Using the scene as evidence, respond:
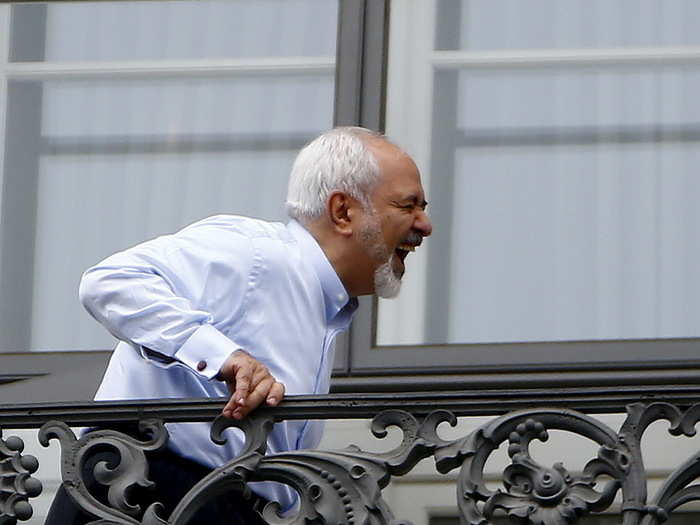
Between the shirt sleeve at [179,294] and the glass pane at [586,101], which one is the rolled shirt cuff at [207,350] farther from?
the glass pane at [586,101]

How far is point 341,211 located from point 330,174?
0.11m

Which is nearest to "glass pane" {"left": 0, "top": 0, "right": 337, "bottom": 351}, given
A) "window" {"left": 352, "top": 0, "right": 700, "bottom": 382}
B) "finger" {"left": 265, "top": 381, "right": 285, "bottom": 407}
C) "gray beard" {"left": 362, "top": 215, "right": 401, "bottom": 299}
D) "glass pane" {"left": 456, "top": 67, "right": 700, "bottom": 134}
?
"window" {"left": 352, "top": 0, "right": 700, "bottom": 382}

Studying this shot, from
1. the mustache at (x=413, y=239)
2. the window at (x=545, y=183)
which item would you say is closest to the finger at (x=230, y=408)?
the mustache at (x=413, y=239)

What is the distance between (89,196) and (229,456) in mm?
2773

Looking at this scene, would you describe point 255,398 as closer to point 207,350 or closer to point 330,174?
point 207,350

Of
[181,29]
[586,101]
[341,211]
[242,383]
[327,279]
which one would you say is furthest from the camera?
[181,29]

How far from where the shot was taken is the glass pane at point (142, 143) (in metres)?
9.29

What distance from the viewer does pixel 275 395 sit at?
6484mm

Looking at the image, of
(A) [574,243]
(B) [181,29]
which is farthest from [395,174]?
(B) [181,29]

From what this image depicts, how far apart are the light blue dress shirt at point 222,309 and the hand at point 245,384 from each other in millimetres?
134

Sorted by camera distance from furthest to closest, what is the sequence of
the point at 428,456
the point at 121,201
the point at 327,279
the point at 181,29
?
the point at 181,29 → the point at 121,201 → the point at 327,279 → the point at 428,456

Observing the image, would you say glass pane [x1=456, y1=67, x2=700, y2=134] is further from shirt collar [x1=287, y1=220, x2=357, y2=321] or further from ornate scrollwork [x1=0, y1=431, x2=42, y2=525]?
ornate scrollwork [x1=0, y1=431, x2=42, y2=525]

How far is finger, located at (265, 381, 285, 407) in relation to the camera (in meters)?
6.47

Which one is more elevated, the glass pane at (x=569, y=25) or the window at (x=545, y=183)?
the glass pane at (x=569, y=25)
